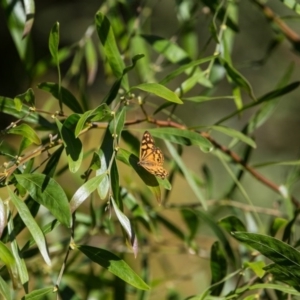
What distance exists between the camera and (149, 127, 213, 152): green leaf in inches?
25.9

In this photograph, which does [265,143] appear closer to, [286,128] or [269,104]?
[286,128]

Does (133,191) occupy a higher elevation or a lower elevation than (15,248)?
lower

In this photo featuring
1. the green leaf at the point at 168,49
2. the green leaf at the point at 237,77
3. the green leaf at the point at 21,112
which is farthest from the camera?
the green leaf at the point at 168,49

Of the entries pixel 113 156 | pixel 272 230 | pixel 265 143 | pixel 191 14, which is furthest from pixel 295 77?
pixel 113 156

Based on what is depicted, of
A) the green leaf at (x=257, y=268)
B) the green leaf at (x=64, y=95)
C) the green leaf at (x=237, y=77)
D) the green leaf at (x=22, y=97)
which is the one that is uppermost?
the green leaf at (x=22, y=97)

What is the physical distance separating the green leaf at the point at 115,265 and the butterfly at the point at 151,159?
0.27ft

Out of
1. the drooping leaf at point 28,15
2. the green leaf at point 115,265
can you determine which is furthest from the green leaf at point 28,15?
the green leaf at point 115,265

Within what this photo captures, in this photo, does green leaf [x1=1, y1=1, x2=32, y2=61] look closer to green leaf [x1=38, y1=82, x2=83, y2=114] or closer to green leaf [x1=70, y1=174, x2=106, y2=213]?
green leaf [x1=38, y1=82, x2=83, y2=114]

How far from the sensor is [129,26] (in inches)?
38.8

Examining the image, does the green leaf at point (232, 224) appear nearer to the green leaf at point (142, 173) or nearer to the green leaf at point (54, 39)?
the green leaf at point (142, 173)

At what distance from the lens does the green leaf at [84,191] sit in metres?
0.56

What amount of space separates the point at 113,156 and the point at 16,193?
9 cm

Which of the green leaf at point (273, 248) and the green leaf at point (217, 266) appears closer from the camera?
the green leaf at point (273, 248)

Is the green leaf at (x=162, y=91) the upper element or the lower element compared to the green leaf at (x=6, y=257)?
upper
